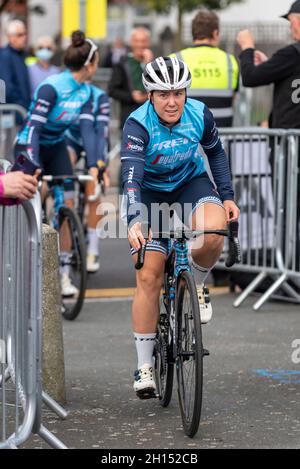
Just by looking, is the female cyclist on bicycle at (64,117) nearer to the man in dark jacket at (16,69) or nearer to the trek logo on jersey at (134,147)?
the trek logo on jersey at (134,147)

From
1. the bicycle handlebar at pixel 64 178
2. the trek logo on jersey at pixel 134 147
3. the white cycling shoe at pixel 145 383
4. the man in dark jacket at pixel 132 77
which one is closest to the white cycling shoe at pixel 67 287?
the bicycle handlebar at pixel 64 178

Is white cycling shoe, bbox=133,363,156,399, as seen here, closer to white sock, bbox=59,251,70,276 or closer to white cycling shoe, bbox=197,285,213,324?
white cycling shoe, bbox=197,285,213,324

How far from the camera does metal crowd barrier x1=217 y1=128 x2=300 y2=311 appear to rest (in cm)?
990

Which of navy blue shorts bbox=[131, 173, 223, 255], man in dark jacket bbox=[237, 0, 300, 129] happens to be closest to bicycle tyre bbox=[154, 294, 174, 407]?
navy blue shorts bbox=[131, 173, 223, 255]

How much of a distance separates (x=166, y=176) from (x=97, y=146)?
3.66 m

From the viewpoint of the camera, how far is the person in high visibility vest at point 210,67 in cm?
1049

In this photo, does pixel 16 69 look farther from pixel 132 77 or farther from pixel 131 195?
pixel 131 195

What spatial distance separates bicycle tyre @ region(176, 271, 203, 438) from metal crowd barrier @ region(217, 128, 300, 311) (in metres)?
3.48

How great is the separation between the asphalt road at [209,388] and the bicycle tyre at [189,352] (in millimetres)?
126

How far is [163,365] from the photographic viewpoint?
6.60 m

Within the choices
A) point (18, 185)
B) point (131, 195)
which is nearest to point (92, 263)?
point (131, 195)

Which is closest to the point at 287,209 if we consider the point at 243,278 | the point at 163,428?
the point at 243,278

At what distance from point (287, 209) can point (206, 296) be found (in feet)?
10.9

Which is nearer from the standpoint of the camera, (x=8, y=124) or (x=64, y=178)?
(x=64, y=178)
